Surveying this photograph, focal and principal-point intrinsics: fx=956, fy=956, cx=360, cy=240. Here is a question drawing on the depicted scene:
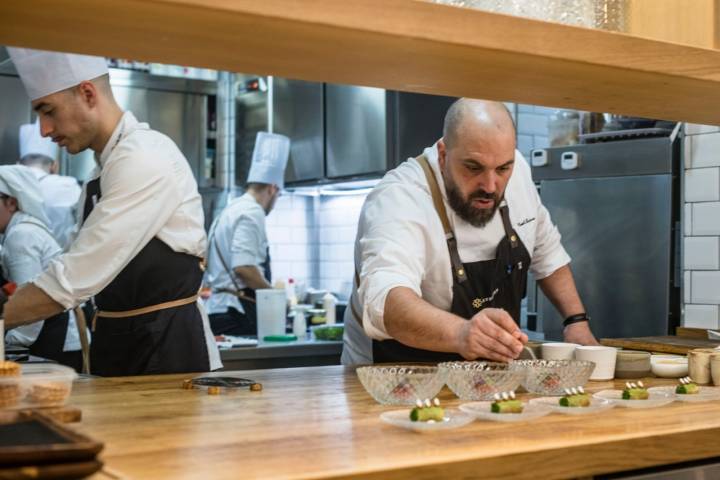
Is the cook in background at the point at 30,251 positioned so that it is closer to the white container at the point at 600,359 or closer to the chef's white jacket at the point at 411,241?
the chef's white jacket at the point at 411,241

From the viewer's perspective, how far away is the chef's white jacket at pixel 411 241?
2.87 metres

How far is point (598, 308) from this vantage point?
4633 mm

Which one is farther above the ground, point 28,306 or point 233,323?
point 28,306

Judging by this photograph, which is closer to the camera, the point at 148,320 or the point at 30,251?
the point at 148,320

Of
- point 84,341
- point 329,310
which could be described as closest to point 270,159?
point 329,310

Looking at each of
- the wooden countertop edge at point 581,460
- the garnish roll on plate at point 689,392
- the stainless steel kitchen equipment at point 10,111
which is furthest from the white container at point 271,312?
the wooden countertop edge at point 581,460

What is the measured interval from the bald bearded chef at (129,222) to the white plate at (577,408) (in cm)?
150

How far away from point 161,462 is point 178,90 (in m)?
6.37

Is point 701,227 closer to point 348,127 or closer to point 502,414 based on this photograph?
point 502,414

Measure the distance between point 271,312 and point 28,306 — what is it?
7.89 feet

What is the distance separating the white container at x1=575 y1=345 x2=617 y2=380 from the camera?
2631 mm

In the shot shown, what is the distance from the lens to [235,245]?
6375 mm

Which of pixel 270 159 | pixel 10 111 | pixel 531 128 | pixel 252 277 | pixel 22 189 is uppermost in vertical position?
pixel 10 111

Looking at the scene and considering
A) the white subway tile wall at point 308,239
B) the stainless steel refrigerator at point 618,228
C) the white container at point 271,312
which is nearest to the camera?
the stainless steel refrigerator at point 618,228
